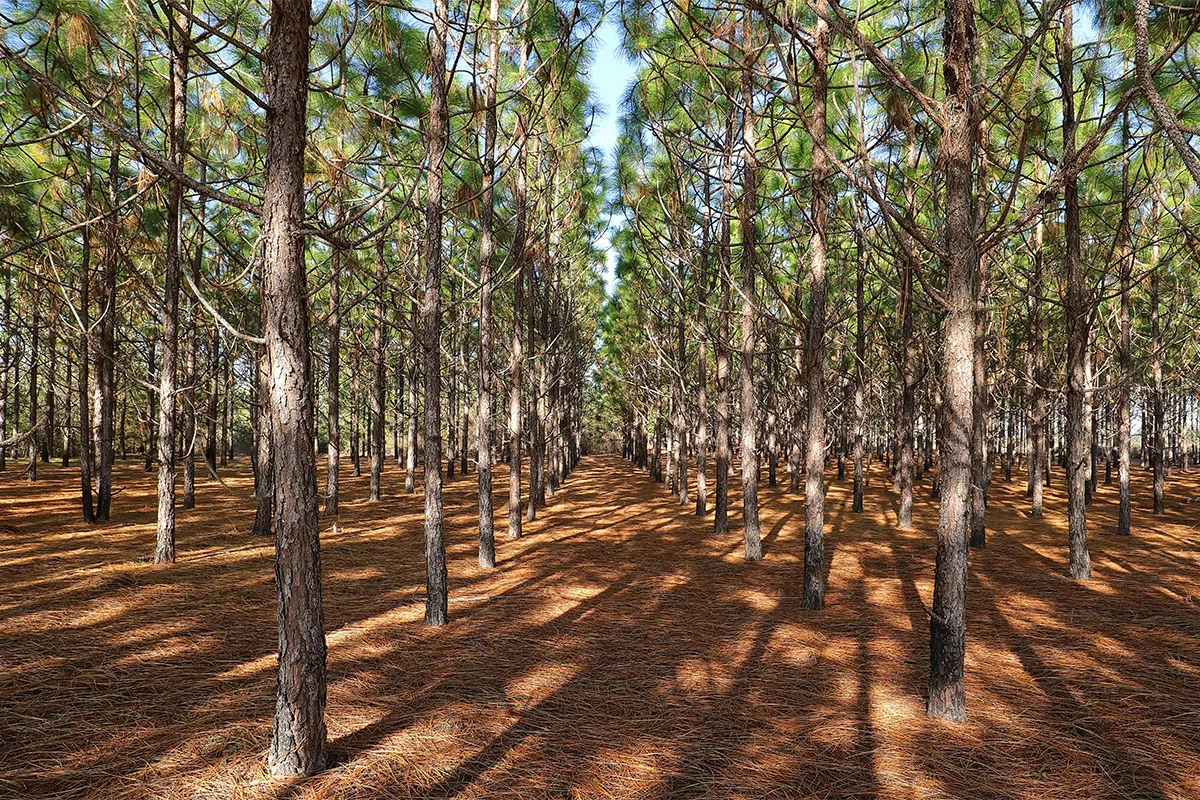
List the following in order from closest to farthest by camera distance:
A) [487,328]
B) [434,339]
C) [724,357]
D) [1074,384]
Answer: [434,339]
[1074,384]
[487,328]
[724,357]

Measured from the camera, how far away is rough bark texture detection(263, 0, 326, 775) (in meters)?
3.02

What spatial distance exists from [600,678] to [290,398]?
301 centimetres

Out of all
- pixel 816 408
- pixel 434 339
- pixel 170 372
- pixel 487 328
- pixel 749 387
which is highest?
pixel 487 328

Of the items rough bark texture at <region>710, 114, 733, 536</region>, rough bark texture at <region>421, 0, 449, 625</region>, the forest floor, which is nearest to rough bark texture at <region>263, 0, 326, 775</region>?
the forest floor

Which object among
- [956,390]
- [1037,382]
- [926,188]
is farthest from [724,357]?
[956,390]

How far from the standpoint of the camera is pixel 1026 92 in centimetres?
778

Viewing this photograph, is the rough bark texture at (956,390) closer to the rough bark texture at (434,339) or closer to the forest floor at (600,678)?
the forest floor at (600,678)

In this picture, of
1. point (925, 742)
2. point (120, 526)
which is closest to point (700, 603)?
point (925, 742)

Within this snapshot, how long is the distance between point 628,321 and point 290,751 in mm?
22004

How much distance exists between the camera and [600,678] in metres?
4.58

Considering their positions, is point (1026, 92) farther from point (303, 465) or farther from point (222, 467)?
point (222, 467)

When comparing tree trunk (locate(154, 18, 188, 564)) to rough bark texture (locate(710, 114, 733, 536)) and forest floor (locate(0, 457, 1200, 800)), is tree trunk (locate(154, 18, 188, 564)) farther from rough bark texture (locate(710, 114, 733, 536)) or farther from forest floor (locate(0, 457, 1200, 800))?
rough bark texture (locate(710, 114, 733, 536))

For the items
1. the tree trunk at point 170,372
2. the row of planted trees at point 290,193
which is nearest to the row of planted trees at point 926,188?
the row of planted trees at point 290,193

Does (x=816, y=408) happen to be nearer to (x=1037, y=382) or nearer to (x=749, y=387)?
(x=749, y=387)
